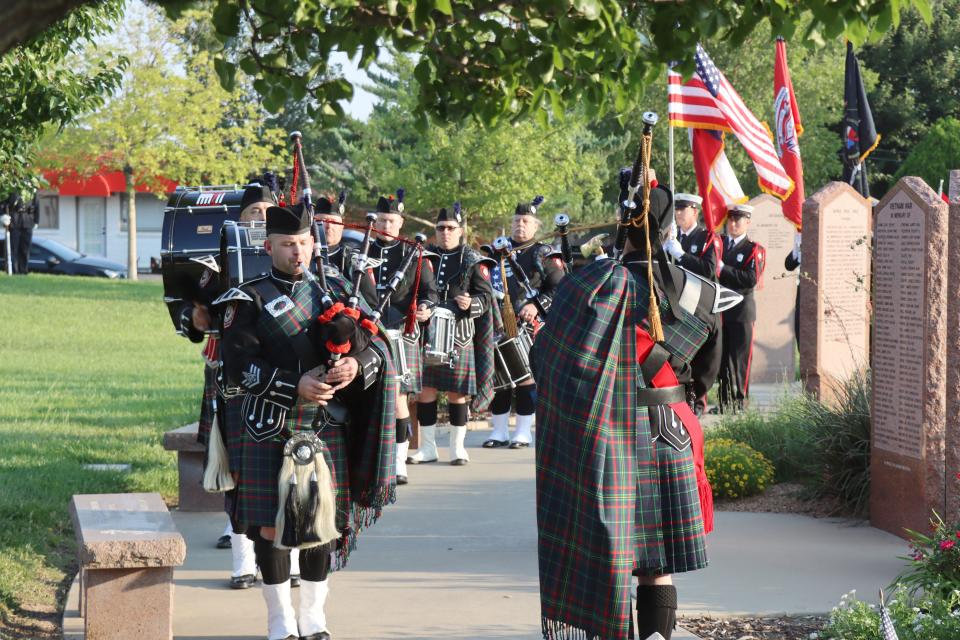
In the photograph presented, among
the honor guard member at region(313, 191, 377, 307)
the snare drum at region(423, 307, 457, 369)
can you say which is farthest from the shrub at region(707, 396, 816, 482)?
the honor guard member at region(313, 191, 377, 307)

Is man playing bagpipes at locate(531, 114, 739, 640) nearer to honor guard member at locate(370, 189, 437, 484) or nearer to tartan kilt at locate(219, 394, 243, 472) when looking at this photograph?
tartan kilt at locate(219, 394, 243, 472)

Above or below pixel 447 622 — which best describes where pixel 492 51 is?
above

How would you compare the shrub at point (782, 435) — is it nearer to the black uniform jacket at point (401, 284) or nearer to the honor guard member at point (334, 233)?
the black uniform jacket at point (401, 284)

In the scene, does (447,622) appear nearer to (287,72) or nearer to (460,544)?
(460,544)

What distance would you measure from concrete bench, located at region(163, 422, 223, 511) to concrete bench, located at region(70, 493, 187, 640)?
2501mm

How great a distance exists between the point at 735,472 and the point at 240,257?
13.1 feet

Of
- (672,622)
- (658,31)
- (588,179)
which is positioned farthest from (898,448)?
(588,179)

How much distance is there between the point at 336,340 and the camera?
5.28 meters

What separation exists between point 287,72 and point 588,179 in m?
27.2

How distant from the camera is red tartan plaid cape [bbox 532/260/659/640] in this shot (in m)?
4.69

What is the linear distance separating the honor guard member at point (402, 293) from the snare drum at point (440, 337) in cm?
16

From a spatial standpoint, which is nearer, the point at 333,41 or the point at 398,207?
the point at 333,41

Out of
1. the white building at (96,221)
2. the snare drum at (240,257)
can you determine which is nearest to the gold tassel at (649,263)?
the snare drum at (240,257)

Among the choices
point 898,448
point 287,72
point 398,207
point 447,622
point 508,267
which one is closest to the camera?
point 287,72
